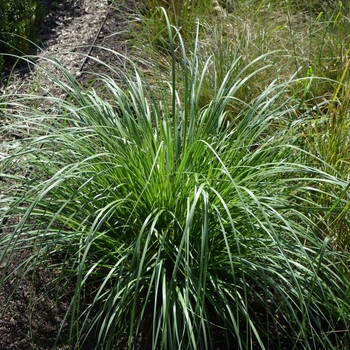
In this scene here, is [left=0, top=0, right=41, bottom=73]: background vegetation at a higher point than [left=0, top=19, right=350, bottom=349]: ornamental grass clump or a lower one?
lower

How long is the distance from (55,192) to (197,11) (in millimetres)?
2424

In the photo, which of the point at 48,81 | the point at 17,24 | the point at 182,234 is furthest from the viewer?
the point at 17,24

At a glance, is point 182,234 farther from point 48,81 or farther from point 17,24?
point 17,24

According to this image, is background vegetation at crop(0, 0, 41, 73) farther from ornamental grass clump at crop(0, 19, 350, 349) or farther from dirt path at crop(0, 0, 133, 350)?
ornamental grass clump at crop(0, 19, 350, 349)

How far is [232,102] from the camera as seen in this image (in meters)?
3.98

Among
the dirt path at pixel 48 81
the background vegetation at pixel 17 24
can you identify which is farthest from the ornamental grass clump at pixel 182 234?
the background vegetation at pixel 17 24

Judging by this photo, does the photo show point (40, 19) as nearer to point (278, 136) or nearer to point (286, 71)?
point (286, 71)

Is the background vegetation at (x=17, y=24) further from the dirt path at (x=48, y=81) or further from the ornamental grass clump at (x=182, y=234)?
the ornamental grass clump at (x=182, y=234)

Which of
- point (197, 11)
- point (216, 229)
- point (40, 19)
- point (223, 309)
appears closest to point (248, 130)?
point (216, 229)

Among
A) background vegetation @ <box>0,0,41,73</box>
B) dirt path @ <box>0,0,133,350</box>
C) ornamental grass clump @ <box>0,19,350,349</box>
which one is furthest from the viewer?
background vegetation @ <box>0,0,41,73</box>

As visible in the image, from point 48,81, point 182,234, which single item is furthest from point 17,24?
point 182,234

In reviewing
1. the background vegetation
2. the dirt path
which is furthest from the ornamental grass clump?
the background vegetation

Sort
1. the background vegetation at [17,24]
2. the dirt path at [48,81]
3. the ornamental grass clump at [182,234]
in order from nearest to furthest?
the ornamental grass clump at [182,234]
the dirt path at [48,81]
the background vegetation at [17,24]

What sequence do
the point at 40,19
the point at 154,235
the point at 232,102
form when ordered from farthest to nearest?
the point at 40,19 < the point at 232,102 < the point at 154,235
